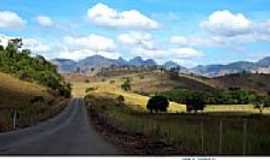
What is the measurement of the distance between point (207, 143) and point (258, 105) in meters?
104

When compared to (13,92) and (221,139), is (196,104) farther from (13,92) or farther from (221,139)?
(221,139)

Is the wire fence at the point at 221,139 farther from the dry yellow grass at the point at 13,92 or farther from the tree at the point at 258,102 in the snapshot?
the tree at the point at 258,102

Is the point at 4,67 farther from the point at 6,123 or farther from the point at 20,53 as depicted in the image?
the point at 6,123

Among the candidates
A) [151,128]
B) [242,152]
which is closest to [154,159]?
[242,152]

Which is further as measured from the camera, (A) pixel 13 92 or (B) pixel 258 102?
(B) pixel 258 102

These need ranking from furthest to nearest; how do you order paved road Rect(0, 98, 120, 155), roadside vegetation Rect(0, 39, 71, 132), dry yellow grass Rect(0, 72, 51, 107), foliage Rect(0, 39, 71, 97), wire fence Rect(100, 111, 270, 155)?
foliage Rect(0, 39, 71, 97), roadside vegetation Rect(0, 39, 71, 132), dry yellow grass Rect(0, 72, 51, 107), paved road Rect(0, 98, 120, 155), wire fence Rect(100, 111, 270, 155)

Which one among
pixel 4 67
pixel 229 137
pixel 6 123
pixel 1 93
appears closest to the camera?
pixel 229 137

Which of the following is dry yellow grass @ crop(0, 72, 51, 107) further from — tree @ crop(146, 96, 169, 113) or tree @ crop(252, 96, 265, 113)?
tree @ crop(252, 96, 265, 113)

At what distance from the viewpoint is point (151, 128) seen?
102 feet

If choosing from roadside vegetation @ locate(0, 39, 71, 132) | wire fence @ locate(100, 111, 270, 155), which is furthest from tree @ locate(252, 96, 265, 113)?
wire fence @ locate(100, 111, 270, 155)

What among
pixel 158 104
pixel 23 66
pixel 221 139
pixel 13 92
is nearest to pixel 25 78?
pixel 23 66

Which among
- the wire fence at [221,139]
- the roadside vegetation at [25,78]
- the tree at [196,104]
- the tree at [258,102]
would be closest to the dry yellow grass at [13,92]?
the roadside vegetation at [25,78]

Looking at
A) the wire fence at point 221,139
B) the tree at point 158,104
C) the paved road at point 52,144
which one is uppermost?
the tree at point 158,104

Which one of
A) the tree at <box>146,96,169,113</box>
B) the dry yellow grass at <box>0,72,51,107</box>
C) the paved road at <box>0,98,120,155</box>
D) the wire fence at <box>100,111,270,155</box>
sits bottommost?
the paved road at <box>0,98,120,155</box>
